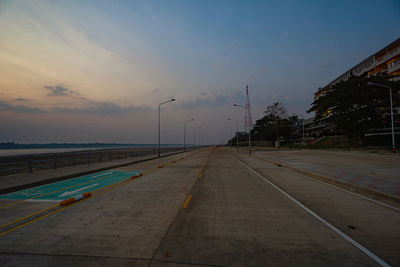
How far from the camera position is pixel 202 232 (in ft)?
14.5

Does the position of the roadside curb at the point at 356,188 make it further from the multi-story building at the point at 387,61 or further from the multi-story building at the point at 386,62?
the multi-story building at the point at 387,61

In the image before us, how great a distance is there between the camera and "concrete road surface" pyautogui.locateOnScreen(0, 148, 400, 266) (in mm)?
3379

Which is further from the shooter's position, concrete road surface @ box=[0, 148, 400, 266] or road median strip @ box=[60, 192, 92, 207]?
road median strip @ box=[60, 192, 92, 207]

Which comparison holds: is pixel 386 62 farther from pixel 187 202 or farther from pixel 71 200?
pixel 71 200

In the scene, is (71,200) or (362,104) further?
(362,104)

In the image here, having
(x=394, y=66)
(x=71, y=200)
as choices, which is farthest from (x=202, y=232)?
(x=394, y=66)

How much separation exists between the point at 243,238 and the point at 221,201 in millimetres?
2827

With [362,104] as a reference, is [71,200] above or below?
below

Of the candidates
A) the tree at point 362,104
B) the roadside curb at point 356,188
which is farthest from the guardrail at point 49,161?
the tree at point 362,104

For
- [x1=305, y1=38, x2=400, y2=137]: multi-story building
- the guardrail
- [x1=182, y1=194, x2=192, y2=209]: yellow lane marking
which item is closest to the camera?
[x1=182, y1=194, x2=192, y2=209]: yellow lane marking

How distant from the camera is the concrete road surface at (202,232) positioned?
3379 millimetres

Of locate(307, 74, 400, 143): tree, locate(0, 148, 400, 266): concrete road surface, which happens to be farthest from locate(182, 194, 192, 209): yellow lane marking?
locate(307, 74, 400, 143): tree

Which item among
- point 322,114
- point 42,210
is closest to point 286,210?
point 42,210

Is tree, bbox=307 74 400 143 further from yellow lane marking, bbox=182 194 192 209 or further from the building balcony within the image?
yellow lane marking, bbox=182 194 192 209
